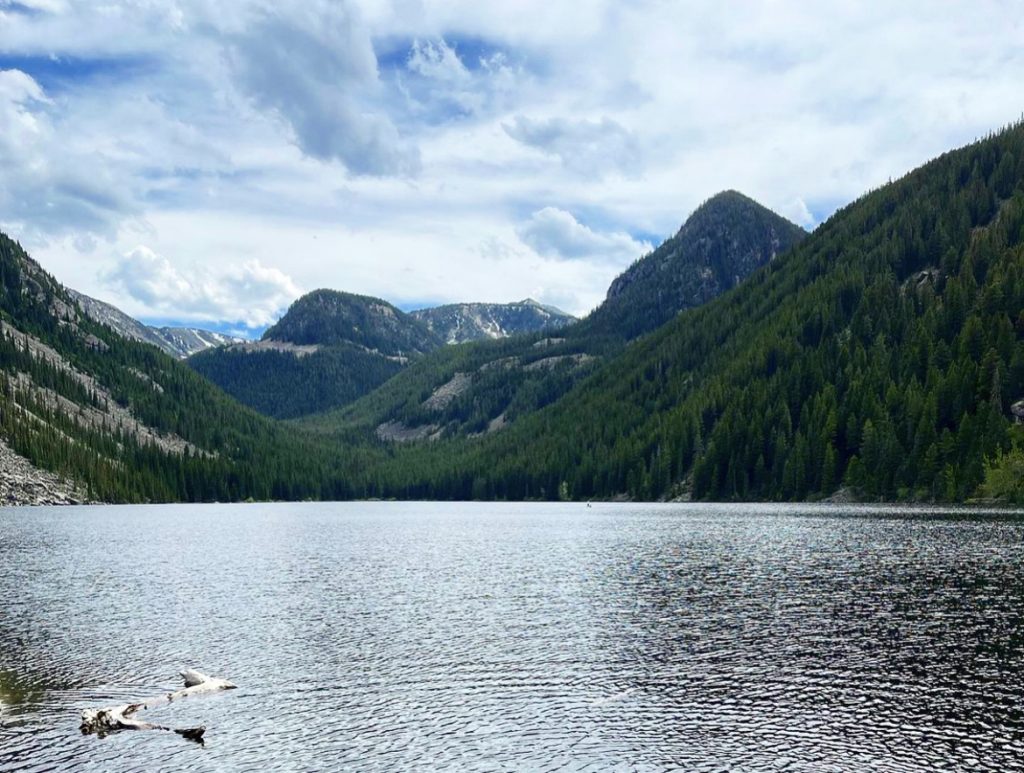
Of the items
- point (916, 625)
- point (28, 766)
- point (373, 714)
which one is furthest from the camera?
point (916, 625)

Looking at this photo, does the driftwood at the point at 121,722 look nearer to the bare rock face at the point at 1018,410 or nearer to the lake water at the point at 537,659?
the lake water at the point at 537,659

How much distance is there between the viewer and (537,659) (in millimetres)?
44500

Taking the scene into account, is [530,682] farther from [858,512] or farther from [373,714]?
[858,512]

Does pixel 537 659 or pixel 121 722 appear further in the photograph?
pixel 537 659

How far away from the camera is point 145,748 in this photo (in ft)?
105

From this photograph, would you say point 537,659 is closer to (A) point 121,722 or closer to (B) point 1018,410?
(A) point 121,722

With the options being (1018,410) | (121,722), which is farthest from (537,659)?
(1018,410)

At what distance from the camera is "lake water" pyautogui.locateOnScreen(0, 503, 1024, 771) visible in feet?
102

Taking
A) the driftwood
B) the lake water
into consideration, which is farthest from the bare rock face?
the driftwood

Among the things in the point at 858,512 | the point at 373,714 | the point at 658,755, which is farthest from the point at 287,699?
the point at 858,512

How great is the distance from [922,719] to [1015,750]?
4085 mm

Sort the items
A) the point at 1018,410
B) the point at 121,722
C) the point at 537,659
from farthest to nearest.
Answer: the point at 1018,410 < the point at 537,659 < the point at 121,722

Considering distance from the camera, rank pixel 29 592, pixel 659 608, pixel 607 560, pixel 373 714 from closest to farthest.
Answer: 1. pixel 373 714
2. pixel 659 608
3. pixel 29 592
4. pixel 607 560

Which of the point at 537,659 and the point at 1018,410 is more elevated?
the point at 1018,410
